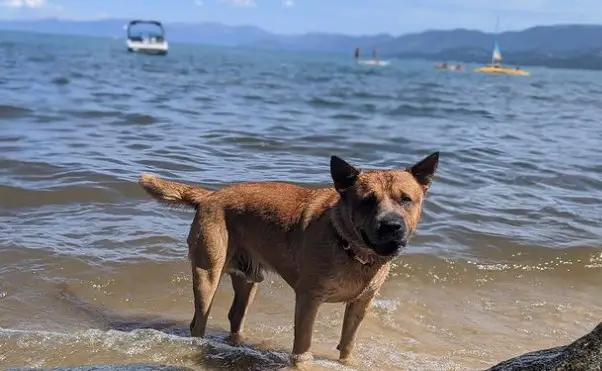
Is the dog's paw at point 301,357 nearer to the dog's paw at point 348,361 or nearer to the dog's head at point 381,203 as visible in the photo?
the dog's paw at point 348,361

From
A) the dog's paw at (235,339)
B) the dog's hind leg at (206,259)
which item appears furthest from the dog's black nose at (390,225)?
the dog's paw at (235,339)

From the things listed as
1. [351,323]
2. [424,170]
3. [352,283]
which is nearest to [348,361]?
[351,323]

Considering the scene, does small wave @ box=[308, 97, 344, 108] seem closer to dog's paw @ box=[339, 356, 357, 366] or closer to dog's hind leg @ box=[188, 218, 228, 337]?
dog's hind leg @ box=[188, 218, 228, 337]

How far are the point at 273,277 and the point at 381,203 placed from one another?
3.01 meters

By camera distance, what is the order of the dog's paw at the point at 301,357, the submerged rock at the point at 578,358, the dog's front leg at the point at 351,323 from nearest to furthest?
the submerged rock at the point at 578,358, the dog's paw at the point at 301,357, the dog's front leg at the point at 351,323

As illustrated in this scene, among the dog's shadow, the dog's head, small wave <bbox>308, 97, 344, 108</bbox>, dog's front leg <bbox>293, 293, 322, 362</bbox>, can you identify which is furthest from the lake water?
small wave <bbox>308, 97, 344, 108</bbox>

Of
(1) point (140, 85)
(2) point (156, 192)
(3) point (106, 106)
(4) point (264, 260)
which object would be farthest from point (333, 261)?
(1) point (140, 85)

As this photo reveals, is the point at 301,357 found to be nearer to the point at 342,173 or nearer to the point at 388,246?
the point at 388,246

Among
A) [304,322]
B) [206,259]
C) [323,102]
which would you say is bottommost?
[323,102]

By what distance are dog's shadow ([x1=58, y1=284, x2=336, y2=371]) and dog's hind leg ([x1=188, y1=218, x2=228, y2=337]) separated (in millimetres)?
340

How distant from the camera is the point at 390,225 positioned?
14.4 feet

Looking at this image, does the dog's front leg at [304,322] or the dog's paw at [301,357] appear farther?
the dog's paw at [301,357]

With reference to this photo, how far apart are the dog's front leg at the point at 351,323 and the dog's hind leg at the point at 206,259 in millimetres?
1062

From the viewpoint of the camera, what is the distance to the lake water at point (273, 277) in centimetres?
575
